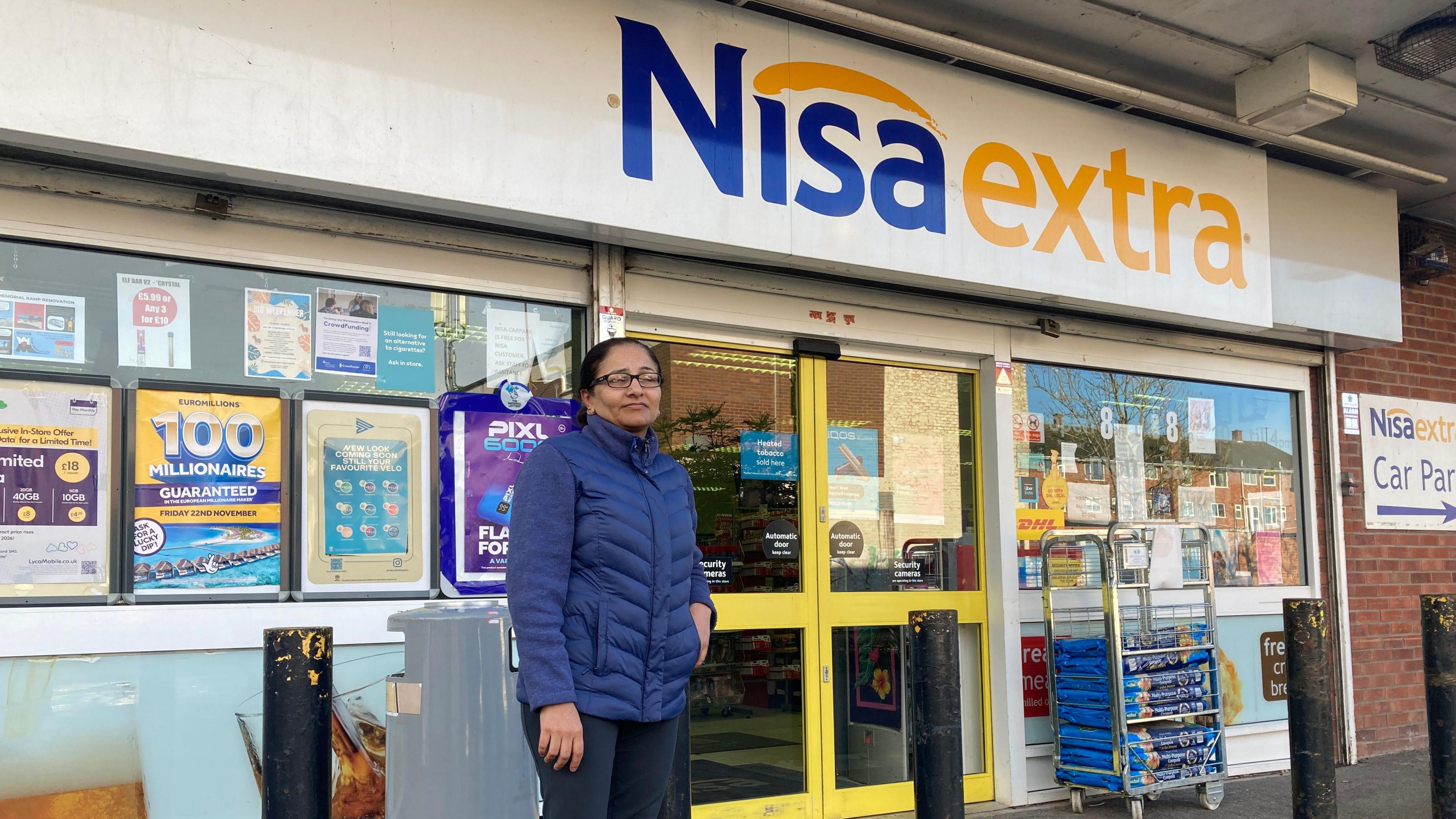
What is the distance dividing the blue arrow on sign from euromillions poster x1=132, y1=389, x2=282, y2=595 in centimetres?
743

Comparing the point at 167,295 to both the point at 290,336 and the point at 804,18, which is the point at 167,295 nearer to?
the point at 290,336

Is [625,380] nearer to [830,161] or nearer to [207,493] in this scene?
[207,493]

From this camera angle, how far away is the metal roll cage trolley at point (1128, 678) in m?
5.83

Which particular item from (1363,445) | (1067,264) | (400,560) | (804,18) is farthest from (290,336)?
(1363,445)

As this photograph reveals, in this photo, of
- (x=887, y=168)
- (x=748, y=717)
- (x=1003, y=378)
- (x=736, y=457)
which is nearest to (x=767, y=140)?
(x=887, y=168)

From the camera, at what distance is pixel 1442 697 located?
488cm

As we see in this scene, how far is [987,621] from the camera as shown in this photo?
6312 millimetres

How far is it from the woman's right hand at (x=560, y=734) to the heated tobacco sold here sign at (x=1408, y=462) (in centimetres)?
735

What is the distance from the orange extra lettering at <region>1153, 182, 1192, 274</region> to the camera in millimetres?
6387

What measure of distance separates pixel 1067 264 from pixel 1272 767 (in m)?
3.71

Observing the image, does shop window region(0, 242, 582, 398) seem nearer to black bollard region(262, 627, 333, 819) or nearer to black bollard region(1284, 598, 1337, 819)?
black bollard region(262, 627, 333, 819)

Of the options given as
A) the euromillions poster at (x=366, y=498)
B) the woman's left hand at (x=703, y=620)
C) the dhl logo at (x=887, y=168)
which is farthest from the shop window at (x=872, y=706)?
the woman's left hand at (x=703, y=620)

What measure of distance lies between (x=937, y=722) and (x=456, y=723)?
1520mm

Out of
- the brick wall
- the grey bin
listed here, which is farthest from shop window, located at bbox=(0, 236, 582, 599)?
the brick wall
